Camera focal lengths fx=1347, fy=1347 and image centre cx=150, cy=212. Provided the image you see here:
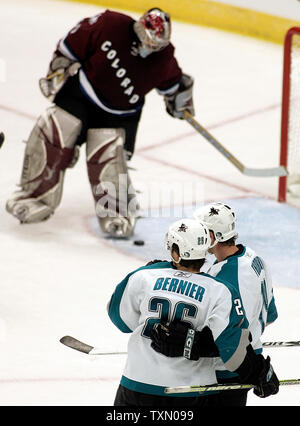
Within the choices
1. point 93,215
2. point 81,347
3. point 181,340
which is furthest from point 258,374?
point 93,215

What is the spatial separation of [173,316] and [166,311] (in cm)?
3

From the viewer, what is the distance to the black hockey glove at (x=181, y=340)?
384 centimetres

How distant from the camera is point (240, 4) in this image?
9672 mm

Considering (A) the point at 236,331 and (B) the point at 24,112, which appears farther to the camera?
(B) the point at 24,112

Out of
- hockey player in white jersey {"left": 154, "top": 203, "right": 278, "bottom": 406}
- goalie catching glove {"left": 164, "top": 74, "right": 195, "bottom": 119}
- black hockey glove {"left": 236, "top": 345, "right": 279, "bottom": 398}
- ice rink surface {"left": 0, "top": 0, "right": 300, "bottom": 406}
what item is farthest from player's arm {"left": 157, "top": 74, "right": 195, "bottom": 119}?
black hockey glove {"left": 236, "top": 345, "right": 279, "bottom": 398}

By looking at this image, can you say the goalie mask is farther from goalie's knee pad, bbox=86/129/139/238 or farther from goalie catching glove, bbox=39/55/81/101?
goalie's knee pad, bbox=86/129/139/238

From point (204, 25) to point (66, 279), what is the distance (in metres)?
4.39

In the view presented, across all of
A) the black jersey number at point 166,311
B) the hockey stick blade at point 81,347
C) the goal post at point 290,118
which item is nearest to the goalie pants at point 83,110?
the goal post at point 290,118

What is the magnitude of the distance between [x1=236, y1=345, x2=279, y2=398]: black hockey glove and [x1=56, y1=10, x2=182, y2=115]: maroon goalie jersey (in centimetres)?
263

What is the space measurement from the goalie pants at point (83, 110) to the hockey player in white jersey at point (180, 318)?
100 inches

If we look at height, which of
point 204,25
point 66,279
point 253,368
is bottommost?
point 204,25

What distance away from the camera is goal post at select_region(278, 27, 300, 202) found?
7.17m
